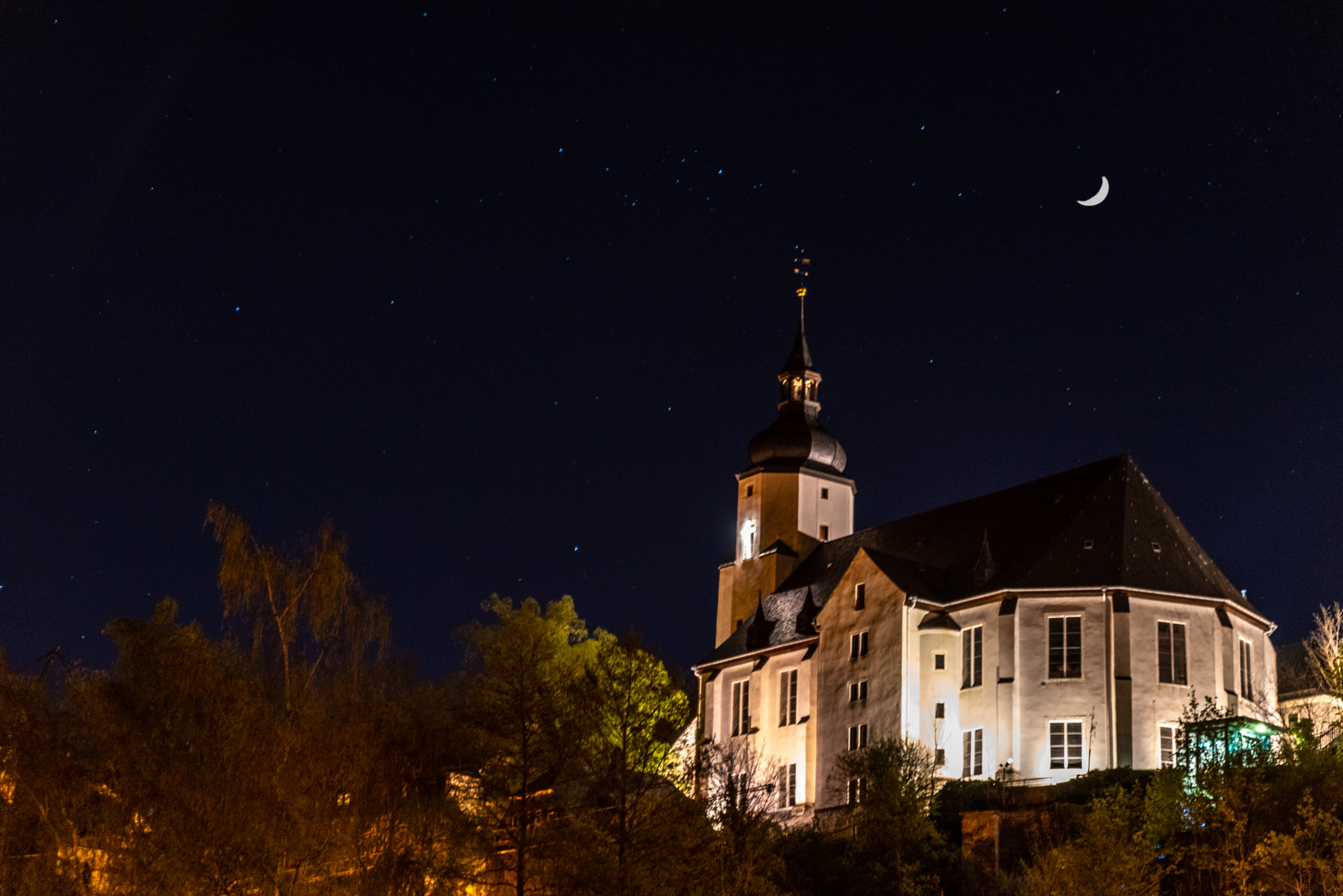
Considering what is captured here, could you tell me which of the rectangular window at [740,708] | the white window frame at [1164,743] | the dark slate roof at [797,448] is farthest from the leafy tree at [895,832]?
the dark slate roof at [797,448]

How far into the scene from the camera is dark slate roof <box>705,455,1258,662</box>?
159 ft

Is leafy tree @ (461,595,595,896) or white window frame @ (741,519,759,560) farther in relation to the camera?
white window frame @ (741,519,759,560)

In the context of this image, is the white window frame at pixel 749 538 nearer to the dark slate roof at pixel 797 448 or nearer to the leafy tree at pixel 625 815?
the dark slate roof at pixel 797 448

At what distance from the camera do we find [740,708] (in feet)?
189

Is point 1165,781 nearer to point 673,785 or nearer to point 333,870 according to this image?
point 673,785

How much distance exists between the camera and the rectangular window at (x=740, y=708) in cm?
5688

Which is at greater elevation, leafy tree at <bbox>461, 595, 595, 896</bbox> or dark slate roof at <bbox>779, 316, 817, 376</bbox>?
dark slate roof at <bbox>779, 316, 817, 376</bbox>

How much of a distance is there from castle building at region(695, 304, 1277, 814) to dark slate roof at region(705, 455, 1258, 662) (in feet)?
0.22

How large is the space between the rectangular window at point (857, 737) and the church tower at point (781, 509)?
13484mm

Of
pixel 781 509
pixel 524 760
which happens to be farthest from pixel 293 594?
pixel 781 509

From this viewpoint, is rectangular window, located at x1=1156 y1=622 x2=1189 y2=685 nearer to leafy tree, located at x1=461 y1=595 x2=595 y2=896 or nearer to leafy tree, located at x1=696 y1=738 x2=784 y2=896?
leafy tree, located at x1=696 y1=738 x2=784 y2=896

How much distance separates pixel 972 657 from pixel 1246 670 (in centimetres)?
831

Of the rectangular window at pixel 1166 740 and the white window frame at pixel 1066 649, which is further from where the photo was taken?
the white window frame at pixel 1066 649

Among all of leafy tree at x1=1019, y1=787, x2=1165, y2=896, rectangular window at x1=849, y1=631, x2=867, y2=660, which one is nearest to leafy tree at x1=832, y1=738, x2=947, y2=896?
leafy tree at x1=1019, y1=787, x2=1165, y2=896
